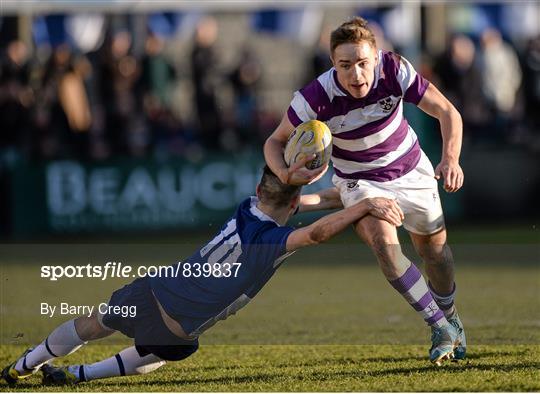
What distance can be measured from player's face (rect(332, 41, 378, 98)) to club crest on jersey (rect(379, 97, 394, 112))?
10.0 inches

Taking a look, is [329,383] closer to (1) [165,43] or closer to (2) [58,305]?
(2) [58,305]

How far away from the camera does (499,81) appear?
54.9 ft

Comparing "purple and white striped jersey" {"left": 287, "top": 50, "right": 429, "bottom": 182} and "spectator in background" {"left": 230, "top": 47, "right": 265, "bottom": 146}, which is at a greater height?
"purple and white striped jersey" {"left": 287, "top": 50, "right": 429, "bottom": 182}

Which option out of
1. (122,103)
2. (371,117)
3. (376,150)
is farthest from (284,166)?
(122,103)

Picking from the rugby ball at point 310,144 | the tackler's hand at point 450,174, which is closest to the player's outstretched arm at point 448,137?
the tackler's hand at point 450,174

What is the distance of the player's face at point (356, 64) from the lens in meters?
7.12

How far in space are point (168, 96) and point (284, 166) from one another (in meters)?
10.7

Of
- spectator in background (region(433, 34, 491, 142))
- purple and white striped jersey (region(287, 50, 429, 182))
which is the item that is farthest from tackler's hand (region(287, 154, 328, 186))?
spectator in background (region(433, 34, 491, 142))

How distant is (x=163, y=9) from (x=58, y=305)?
337 inches

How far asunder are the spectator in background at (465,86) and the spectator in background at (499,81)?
0.11 meters

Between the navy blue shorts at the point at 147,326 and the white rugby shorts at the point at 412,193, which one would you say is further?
the white rugby shorts at the point at 412,193

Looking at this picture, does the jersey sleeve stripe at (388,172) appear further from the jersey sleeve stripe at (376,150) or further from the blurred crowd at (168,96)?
the blurred crowd at (168,96)

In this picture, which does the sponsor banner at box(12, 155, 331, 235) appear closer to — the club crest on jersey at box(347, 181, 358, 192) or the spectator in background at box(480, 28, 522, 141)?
the spectator in background at box(480, 28, 522, 141)

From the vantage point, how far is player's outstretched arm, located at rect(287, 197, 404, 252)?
631cm
